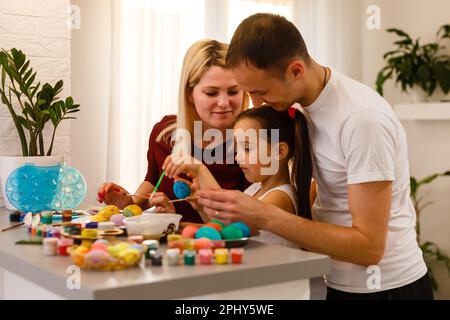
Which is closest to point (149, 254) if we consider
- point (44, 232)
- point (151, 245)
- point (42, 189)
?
point (151, 245)

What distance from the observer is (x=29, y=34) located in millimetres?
2854

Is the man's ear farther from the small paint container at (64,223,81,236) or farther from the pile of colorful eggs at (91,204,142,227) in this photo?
the small paint container at (64,223,81,236)

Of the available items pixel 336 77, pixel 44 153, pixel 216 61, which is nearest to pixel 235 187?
pixel 216 61

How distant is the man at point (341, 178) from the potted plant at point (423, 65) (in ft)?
8.93

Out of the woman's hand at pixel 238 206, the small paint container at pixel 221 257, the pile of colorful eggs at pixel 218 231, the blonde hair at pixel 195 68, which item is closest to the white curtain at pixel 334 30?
the blonde hair at pixel 195 68

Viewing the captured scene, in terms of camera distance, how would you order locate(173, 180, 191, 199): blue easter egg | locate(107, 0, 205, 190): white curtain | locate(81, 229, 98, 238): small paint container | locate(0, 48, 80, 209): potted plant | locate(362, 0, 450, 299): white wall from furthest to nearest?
1. locate(362, 0, 450, 299): white wall
2. locate(107, 0, 205, 190): white curtain
3. locate(0, 48, 80, 209): potted plant
4. locate(173, 180, 191, 199): blue easter egg
5. locate(81, 229, 98, 238): small paint container

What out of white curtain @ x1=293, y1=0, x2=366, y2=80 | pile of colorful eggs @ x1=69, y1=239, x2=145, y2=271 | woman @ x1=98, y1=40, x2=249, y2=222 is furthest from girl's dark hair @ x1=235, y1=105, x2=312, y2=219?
white curtain @ x1=293, y1=0, x2=366, y2=80

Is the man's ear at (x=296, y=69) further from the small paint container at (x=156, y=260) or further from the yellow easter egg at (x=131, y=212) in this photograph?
the small paint container at (x=156, y=260)

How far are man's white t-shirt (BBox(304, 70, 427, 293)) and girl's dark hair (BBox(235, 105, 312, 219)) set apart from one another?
3 cm

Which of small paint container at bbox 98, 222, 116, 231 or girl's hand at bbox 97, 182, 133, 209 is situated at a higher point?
girl's hand at bbox 97, 182, 133, 209

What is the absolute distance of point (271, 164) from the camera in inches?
80.7

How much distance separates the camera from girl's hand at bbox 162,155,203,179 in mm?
2006

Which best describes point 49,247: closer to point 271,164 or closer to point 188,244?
point 188,244
